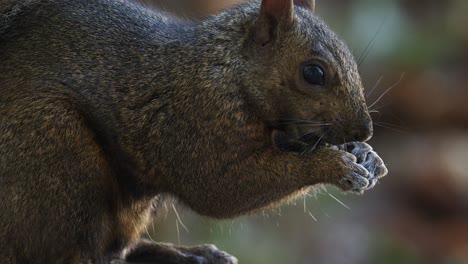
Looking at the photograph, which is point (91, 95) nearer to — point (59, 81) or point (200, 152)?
point (59, 81)

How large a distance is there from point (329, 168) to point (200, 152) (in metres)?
0.64

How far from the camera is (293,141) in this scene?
4.66 m

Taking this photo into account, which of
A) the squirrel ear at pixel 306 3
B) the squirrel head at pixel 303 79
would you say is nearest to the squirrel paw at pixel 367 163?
the squirrel head at pixel 303 79

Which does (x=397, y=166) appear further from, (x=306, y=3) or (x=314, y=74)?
(x=314, y=74)

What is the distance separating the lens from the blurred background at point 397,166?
31.1 feet

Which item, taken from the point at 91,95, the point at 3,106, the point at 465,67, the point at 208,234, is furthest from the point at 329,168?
Result: the point at 465,67

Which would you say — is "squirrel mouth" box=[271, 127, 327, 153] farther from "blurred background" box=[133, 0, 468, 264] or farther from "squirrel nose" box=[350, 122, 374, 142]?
"blurred background" box=[133, 0, 468, 264]

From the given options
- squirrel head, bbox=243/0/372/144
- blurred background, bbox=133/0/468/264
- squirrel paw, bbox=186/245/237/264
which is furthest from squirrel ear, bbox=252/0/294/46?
blurred background, bbox=133/0/468/264

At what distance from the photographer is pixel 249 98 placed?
462 centimetres

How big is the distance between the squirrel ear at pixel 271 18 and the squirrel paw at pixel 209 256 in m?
1.32

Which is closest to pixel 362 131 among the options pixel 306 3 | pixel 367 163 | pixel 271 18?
pixel 367 163

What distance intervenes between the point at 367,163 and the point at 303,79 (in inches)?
21.0

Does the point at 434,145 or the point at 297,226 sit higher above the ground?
the point at 434,145

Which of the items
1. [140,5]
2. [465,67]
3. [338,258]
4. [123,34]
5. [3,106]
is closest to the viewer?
[3,106]
